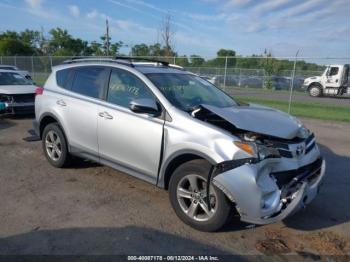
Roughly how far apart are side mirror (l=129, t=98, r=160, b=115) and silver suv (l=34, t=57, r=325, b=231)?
0.01 metres

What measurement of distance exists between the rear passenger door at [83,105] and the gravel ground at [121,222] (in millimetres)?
599

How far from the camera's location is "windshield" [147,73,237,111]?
4422mm

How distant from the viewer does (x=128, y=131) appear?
4.46 meters

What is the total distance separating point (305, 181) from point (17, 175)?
14.0ft

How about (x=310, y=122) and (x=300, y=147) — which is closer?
(x=300, y=147)

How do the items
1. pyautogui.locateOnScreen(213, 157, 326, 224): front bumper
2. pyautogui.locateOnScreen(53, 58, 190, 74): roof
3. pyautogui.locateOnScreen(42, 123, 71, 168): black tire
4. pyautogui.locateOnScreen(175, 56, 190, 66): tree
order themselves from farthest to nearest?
pyautogui.locateOnScreen(175, 56, 190, 66): tree → pyautogui.locateOnScreen(42, 123, 71, 168): black tire → pyautogui.locateOnScreen(53, 58, 190, 74): roof → pyautogui.locateOnScreen(213, 157, 326, 224): front bumper

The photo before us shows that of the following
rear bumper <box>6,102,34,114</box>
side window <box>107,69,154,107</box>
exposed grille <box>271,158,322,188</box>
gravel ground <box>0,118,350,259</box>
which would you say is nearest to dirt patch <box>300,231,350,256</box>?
gravel ground <box>0,118,350,259</box>

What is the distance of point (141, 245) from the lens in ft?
11.7

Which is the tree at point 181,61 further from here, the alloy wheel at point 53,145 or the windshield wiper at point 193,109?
the windshield wiper at point 193,109

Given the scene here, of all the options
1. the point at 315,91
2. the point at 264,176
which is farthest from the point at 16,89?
the point at 315,91

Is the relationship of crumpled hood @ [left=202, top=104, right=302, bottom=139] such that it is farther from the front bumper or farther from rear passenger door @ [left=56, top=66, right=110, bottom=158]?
rear passenger door @ [left=56, top=66, right=110, bottom=158]

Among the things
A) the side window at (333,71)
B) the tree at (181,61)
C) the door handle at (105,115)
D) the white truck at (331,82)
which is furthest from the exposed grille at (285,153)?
the side window at (333,71)

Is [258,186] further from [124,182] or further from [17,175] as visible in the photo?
[17,175]

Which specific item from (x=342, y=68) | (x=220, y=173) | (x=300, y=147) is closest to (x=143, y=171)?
(x=220, y=173)
